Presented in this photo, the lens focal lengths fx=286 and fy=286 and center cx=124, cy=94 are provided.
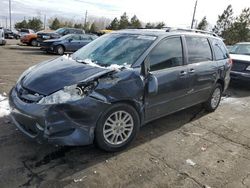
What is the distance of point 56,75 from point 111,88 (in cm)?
79

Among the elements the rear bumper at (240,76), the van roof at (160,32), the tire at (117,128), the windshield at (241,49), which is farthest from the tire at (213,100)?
the windshield at (241,49)

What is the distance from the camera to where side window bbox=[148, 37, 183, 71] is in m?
4.36

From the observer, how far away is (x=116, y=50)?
4551 mm

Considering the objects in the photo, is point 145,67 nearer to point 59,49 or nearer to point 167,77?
point 167,77

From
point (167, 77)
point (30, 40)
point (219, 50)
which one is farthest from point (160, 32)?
point (30, 40)

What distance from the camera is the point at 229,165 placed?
13.1 feet

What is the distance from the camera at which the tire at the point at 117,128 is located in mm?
3758

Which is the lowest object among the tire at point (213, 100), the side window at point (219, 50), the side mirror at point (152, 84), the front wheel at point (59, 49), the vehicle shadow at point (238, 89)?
the front wheel at point (59, 49)

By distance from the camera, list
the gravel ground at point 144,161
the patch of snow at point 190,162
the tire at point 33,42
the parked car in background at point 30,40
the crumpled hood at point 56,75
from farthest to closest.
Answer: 1. the tire at point 33,42
2. the parked car in background at point 30,40
3. the patch of snow at point 190,162
4. the crumpled hood at point 56,75
5. the gravel ground at point 144,161

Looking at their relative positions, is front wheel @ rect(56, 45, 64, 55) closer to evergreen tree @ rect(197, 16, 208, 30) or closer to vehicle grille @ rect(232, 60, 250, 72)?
vehicle grille @ rect(232, 60, 250, 72)

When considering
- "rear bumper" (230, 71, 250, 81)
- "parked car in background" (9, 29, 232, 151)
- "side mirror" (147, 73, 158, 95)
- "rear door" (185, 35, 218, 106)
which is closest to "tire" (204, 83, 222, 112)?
"rear door" (185, 35, 218, 106)

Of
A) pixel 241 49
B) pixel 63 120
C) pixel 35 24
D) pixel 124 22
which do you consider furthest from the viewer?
pixel 35 24

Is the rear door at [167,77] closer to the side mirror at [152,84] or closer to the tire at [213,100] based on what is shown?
the side mirror at [152,84]

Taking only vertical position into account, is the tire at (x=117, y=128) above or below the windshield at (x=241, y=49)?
below
